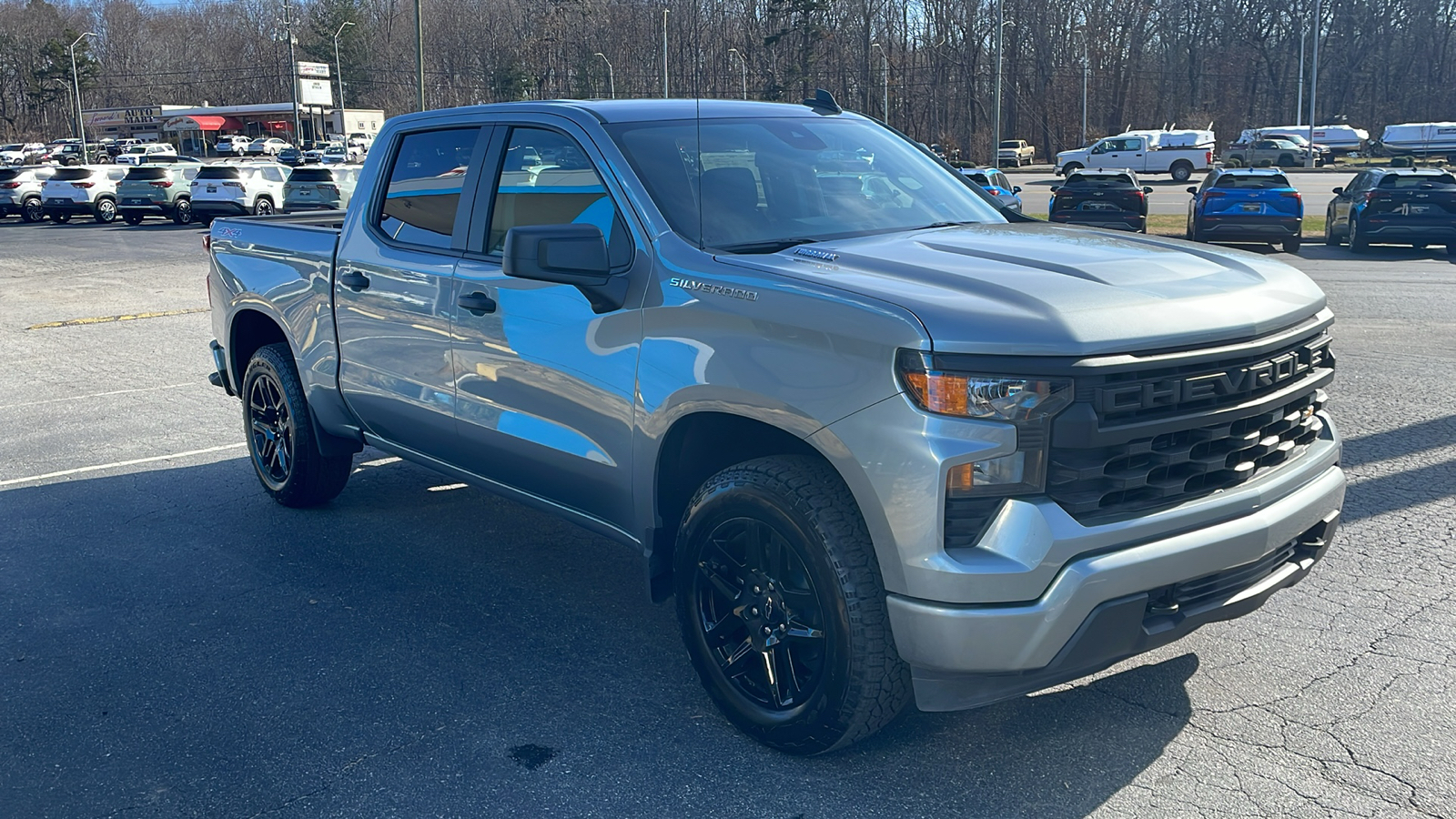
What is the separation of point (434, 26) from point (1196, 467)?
13027 cm

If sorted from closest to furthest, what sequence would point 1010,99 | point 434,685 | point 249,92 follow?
point 434,685
point 1010,99
point 249,92

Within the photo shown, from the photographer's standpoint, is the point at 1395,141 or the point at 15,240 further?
the point at 1395,141

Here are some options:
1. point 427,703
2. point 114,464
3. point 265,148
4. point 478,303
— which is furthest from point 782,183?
point 265,148

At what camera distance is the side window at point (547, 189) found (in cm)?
431

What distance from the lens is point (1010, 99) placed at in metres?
89.4

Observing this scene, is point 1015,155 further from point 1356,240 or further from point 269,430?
point 269,430

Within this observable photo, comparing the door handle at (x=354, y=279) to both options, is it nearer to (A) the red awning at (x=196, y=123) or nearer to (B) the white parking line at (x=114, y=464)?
(B) the white parking line at (x=114, y=464)

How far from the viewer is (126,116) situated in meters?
123

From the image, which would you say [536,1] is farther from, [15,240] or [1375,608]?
[1375,608]

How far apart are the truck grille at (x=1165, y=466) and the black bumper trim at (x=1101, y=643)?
0.24 metres

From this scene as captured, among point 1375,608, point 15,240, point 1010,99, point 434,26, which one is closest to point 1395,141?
point 1010,99

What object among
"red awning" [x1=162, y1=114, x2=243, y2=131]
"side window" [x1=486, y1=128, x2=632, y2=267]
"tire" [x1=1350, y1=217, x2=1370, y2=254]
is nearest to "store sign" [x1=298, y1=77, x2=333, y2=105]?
"red awning" [x1=162, y1=114, x2=243, y2=131]

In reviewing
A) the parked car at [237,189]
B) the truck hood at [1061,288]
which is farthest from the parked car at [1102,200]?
the parked car at [237,189]

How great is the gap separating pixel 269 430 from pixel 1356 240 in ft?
63.0
